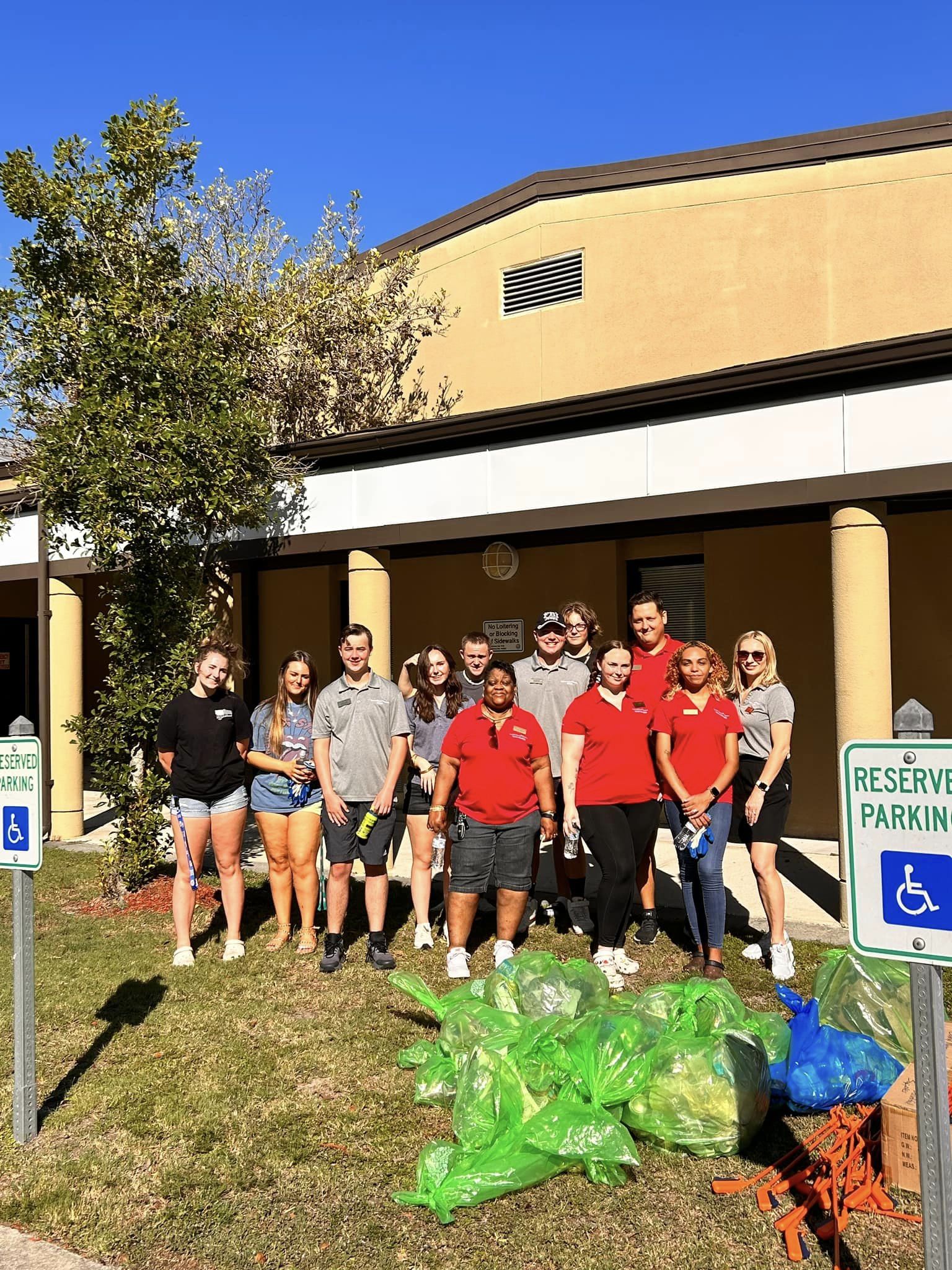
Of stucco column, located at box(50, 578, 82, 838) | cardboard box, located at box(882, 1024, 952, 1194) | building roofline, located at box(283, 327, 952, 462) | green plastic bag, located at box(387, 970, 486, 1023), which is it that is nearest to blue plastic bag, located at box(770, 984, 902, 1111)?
cardboard box, located at box(882, 1024, 952, 1194)

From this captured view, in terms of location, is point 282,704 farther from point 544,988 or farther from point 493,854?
point 544,988

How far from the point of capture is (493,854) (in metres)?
5.68

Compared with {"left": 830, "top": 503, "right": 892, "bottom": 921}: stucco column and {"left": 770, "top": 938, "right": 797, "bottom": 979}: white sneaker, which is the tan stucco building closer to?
{"left": 830, "top": 503, "right": 892, "bottom": 921}: stucco column

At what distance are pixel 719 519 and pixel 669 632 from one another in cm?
→ 315

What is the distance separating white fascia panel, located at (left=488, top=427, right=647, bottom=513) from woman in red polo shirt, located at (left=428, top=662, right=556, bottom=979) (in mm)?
2852

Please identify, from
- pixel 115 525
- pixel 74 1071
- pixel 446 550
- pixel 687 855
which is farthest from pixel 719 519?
pixel 74 1071

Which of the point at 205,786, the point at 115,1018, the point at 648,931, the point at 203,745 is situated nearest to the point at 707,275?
the point at 648,931

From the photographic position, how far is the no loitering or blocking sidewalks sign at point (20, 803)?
152 inches

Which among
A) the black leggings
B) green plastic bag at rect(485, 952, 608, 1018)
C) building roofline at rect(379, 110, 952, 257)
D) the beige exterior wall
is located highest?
building roofline at rect(379, 110, 952, 257)

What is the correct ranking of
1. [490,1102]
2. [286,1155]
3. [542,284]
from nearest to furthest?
[490,1102] < [286,1155] < [542,284]

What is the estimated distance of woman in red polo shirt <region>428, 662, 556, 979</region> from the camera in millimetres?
5605

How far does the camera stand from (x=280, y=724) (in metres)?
6.41

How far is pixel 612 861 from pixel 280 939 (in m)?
2.32

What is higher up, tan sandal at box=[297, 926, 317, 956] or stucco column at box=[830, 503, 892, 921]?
stucco column at box=[830, 503, 892, 921]
